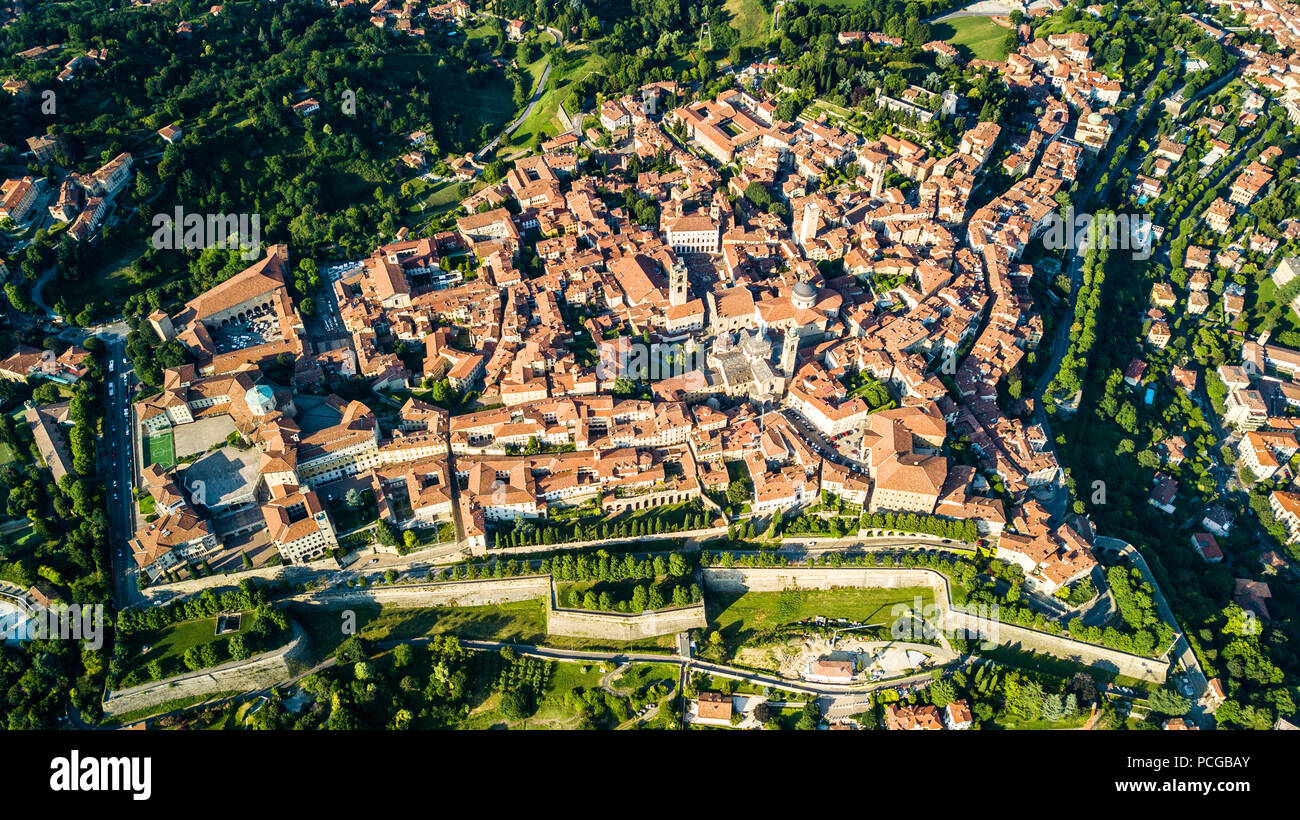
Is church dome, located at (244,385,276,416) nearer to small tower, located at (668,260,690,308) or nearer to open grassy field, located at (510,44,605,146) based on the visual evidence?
small tower, located at (668,260,690,308)

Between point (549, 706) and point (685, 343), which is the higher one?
point (685, 343)

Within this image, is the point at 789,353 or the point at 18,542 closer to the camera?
the point at 18,542

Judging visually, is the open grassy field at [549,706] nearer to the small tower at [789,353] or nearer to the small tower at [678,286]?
the small tower at [789,353]

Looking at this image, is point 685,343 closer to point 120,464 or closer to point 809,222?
point 809,222

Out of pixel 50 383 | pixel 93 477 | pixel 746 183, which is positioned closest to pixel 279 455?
pixel 93 477

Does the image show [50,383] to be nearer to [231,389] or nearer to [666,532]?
[231,389]

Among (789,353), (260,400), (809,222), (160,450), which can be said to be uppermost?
(809,222)

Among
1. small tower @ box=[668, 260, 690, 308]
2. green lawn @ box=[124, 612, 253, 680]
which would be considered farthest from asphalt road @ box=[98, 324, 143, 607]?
small tower @ box=[668, 260, 690, 308]

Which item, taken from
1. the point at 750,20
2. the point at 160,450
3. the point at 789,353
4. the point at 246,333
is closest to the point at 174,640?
the point at 160,450
